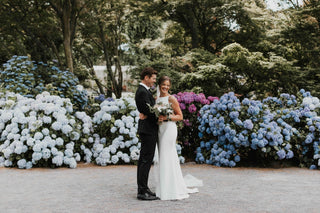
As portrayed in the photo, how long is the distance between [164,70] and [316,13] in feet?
15.5

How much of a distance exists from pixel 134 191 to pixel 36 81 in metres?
5.83

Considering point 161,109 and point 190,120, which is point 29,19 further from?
point 161,109

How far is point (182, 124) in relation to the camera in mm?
7574

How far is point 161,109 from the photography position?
174 inches

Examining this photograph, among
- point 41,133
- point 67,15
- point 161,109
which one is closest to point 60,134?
point 41,133

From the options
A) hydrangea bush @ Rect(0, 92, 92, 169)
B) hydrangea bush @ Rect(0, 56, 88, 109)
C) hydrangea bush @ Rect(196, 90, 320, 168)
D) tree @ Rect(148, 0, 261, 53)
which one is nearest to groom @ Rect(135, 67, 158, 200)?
hydrangea bush @ Rect(196, 90, 320, 168)

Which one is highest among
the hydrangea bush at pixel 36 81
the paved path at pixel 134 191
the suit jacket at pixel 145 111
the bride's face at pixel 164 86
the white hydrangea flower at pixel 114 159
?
the hydrangea bush at pixel 36 81

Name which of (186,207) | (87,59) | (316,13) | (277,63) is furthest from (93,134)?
(87,59)

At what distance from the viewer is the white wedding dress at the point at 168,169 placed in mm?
4449

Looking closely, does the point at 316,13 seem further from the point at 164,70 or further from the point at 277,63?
the point at 164,70

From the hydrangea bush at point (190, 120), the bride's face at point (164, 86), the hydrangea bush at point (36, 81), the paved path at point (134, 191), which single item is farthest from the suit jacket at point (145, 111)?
the hydrangea bush at point (36, 81)

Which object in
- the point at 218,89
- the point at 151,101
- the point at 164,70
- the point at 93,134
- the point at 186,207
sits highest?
the point at 164,70

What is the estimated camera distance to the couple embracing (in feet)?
14.4

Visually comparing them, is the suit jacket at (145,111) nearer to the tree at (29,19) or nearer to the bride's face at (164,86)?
the bride's face at (164,86)
